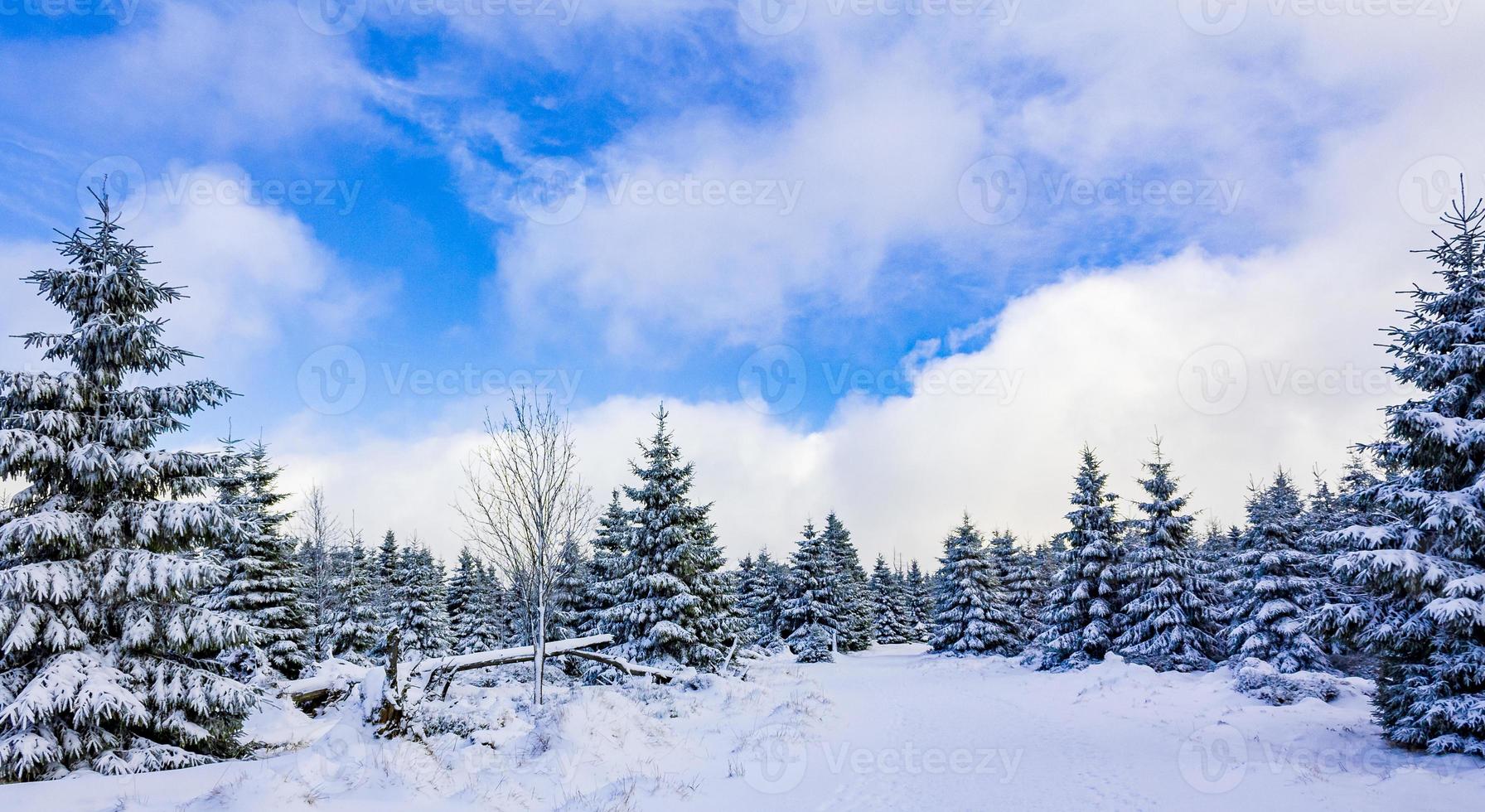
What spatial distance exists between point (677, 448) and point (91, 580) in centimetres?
1705

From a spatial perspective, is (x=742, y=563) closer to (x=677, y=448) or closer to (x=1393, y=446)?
(x=677, y=448)

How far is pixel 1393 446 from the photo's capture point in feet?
33.8

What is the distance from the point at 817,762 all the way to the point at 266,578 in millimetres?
18596

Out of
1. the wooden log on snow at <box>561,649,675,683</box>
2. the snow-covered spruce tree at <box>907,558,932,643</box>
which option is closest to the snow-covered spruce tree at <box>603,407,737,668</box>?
the wooden log on snow at <box>561,649,675,683</box>

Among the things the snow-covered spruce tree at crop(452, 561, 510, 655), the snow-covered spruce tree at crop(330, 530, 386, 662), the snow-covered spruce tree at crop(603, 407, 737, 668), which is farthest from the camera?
the snow-covered spruce tree at crop(452, 561, 510, 655)

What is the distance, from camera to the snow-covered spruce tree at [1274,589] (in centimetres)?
2020

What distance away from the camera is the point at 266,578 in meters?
20.5

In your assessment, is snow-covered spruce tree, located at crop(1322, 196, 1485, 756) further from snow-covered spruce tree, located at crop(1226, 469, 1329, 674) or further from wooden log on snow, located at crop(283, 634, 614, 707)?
wooden log on snow, located at crop(283, 634, 614, 707)

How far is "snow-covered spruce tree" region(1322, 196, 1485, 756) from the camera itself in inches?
358

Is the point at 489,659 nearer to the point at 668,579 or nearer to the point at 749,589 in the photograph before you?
the point at 668,579

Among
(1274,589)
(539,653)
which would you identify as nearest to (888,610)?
(1274,589)

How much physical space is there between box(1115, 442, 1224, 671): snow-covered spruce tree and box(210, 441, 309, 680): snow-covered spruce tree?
27778 mm

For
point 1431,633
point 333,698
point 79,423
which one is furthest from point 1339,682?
point 79,423

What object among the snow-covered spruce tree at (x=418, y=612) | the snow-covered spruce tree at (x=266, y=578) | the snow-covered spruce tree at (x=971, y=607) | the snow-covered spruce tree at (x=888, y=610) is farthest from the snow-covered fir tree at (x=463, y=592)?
the snow-covered spruce tree at (x=888, y=610)
